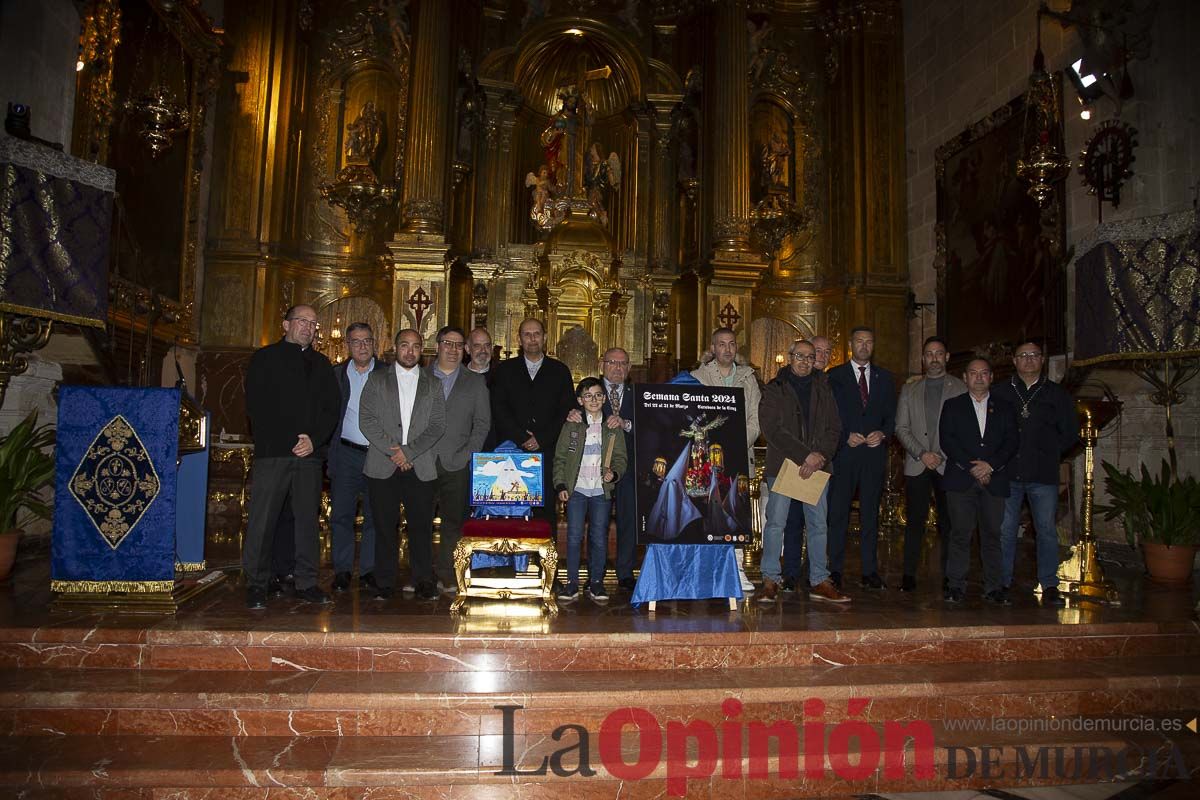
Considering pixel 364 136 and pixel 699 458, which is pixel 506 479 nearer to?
pixel 699 458

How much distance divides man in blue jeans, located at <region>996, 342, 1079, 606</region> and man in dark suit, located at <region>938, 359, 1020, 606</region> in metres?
0.21

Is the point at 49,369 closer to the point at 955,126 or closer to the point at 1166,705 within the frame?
the point at 1166,705

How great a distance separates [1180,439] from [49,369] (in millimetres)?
10633

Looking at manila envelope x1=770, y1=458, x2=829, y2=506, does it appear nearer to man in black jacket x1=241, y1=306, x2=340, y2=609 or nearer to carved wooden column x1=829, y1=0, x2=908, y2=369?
man in black jacket x1=241, y1=306, x2=340, y2=609

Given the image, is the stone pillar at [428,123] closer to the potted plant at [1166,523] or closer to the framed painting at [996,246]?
the framed painting at [996,246]

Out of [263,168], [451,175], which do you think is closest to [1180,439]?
[451,175]

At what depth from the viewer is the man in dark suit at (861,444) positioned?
5477 mm

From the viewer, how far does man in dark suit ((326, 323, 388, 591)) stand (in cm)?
527

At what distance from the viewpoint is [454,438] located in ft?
16.8

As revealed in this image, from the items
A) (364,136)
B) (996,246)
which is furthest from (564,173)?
(996,246)

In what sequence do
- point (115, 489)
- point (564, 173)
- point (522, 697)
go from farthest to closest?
point (564, 173) → point (115, 489) → point (522, 697)

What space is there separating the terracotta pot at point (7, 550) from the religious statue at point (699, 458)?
190 inches

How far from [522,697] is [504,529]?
1.28 m

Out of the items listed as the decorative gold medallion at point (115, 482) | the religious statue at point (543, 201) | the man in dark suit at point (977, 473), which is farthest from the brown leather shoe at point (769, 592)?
the religious statue at point (543, 201)
